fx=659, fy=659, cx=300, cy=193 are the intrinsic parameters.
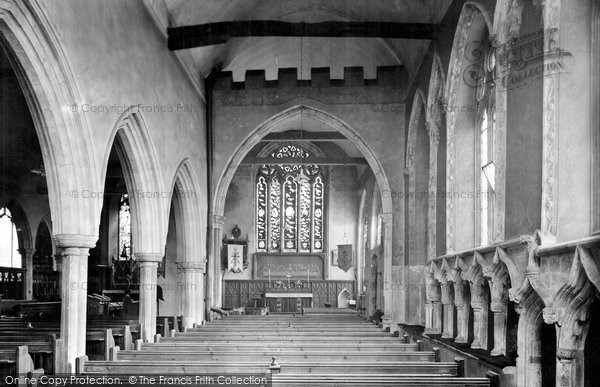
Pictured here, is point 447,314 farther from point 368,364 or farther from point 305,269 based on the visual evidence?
point 305,269

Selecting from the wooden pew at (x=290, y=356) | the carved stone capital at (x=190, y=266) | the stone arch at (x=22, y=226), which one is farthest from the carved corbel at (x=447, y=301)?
the stone arch at (x=22, y=226)

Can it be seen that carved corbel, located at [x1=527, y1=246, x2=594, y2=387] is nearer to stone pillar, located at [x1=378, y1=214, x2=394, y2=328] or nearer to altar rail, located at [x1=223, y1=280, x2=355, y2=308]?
stone pillar, located at [x1=378, y1=214, x2=394, y2=328]

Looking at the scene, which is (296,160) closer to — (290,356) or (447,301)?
(447,301)

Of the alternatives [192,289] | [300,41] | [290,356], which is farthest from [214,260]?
[290,356]

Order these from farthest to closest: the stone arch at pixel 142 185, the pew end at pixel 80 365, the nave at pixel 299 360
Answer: the stone arch at pixel 142 185, the pew end at pixel 80 365, the nave at pixel 299 360

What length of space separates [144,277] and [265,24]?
5856mm

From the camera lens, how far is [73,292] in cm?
953

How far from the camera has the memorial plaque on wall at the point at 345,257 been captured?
28703mm

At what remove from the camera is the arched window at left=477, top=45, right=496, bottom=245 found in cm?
1155

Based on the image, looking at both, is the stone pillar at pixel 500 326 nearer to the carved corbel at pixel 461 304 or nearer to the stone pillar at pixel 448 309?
the carved corbel at pixel 461 304

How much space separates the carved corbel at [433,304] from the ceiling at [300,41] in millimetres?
5395

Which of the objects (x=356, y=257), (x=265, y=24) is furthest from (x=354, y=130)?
(x=356, y=257)

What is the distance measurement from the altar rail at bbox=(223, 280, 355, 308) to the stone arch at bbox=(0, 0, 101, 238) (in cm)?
1837

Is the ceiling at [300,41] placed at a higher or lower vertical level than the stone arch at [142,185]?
higher
